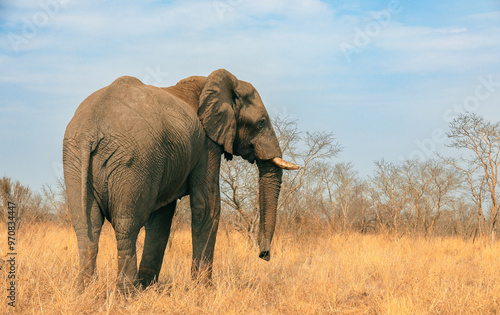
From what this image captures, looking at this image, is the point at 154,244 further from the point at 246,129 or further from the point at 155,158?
the point at 246,129

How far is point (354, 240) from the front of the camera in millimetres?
14609

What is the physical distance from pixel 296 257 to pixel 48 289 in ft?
21.7

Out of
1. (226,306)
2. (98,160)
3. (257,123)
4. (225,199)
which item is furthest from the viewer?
(225,199)

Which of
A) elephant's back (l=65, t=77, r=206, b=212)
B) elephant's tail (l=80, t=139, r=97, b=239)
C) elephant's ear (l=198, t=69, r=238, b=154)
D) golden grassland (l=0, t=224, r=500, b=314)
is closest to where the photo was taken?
elephant's tail (l=80, t=139, r=97, b=239)

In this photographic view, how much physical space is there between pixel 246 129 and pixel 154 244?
210cm

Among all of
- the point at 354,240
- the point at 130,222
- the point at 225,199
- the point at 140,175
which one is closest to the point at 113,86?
the point at 140,175

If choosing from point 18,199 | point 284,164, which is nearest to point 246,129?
point 284,164

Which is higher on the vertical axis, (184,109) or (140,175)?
(184,109)

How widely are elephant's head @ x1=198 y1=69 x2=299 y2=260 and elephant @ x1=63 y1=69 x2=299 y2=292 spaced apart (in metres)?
0.01

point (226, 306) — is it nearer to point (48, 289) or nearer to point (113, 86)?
point (48, 289)

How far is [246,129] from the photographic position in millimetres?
7633

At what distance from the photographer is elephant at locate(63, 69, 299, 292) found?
531cm

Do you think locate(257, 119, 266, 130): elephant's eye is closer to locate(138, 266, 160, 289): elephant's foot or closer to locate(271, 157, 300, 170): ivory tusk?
locate(271, 157, 300, 170): ivory tusk

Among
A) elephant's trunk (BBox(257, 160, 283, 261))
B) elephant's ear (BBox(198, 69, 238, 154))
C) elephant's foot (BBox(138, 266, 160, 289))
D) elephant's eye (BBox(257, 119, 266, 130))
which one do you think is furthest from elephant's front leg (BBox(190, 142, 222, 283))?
elephant's trunk (BBox(257, 160, 283, 261))
